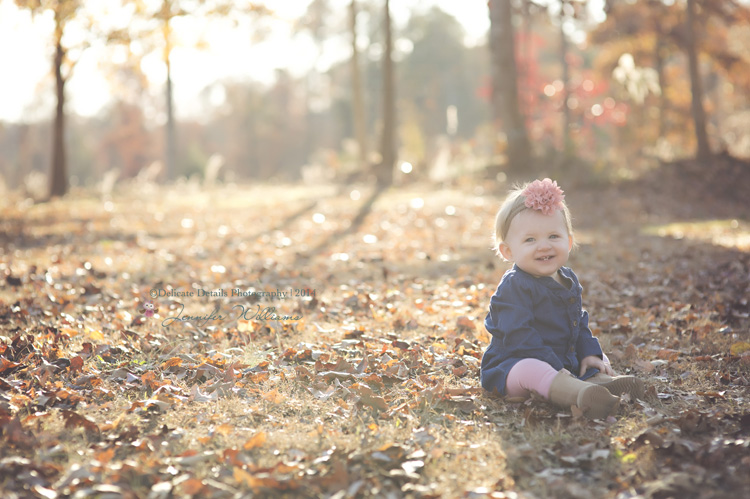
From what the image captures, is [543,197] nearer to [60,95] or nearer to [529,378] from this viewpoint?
[529,378]

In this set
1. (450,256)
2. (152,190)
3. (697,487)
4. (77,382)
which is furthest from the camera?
(152,190)

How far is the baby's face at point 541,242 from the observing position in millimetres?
3389

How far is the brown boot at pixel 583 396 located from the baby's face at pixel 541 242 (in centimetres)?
56

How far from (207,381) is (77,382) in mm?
655

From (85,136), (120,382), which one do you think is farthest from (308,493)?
(85,136)

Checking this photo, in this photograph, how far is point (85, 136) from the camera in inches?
1815

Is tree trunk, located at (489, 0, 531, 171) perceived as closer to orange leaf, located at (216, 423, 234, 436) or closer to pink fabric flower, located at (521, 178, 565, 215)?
pink fabric flower, located at (521, 178, 565, 215)

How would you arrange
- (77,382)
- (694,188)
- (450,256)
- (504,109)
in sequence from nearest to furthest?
(77,382) → (450,256) → (694,188) → (504,109)

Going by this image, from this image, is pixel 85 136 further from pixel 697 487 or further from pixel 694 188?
pixel 697 487

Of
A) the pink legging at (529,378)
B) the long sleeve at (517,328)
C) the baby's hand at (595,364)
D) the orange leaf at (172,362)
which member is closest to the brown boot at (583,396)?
the pink legging at (529,378)

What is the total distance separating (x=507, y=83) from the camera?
45.4ft

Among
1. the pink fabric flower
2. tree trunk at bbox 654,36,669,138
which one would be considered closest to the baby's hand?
the pink fabric flower

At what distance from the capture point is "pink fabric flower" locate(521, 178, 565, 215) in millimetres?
3344

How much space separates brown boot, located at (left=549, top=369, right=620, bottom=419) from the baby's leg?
0.04m
